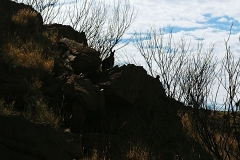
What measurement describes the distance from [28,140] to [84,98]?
10.6ft

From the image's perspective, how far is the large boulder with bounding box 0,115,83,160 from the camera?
16.7 feet

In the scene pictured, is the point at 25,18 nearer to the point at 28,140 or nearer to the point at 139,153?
the point at 139,153

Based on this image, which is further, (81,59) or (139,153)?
(81,59)

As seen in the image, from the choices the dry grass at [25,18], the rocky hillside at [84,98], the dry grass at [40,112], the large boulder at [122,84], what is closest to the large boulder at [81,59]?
the rocky hillside at [84,98]

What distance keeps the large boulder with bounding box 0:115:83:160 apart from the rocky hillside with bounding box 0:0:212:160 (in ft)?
0.08

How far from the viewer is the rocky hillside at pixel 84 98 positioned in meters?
7.86

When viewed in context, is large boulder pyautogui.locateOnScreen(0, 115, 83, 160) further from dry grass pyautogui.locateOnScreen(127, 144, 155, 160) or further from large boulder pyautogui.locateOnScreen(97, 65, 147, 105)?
large boulder pyautogui.locateOnScreen(97, 65, 147, 105)

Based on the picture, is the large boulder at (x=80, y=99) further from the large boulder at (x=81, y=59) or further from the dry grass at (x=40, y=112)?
the large boulder at (x=81, y=59)

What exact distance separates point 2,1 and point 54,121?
7.08 m

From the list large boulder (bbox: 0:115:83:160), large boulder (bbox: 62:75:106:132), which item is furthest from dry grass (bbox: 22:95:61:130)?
large boulder (bbox: 0:115:83:160)

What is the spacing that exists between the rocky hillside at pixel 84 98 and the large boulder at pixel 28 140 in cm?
3

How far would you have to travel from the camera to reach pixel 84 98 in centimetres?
839

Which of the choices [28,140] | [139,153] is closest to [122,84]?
[139,153]

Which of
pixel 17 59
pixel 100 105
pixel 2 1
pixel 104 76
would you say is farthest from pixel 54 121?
pixel 2 1
